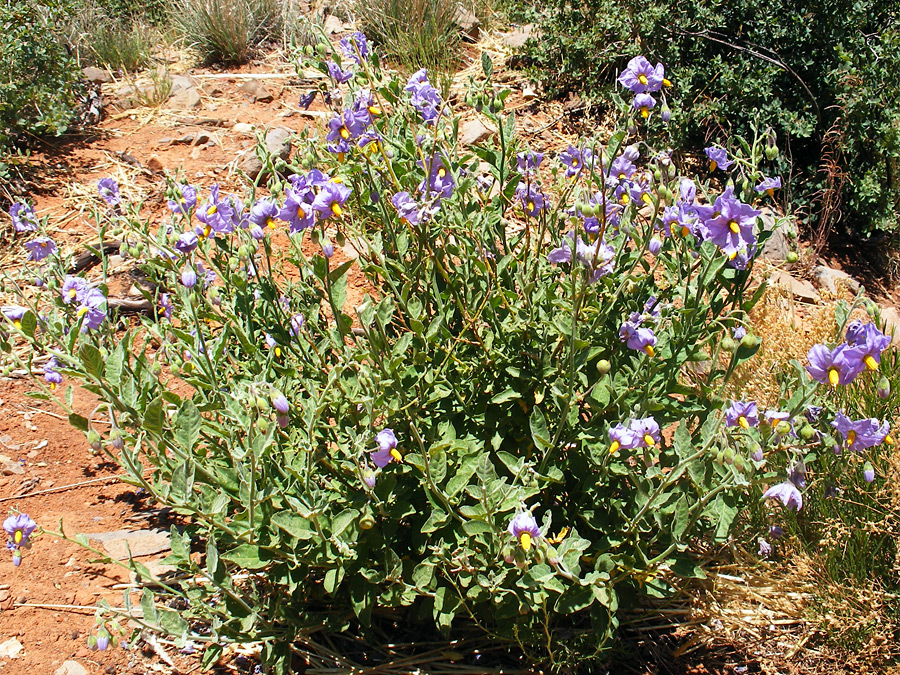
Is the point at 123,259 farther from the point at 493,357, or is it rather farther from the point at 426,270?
the point at 493,357

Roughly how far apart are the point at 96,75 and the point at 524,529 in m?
6.51

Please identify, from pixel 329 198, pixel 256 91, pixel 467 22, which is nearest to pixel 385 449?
pixel 329 198

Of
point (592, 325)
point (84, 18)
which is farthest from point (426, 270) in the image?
point (84, 18)

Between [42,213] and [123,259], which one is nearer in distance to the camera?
[123,259]

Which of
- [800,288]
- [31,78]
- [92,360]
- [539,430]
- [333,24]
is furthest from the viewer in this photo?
[333,24]

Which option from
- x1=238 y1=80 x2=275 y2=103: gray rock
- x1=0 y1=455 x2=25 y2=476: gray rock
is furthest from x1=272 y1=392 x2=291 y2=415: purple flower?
x1=238 y1=80 x2=275 y2=103: gray rock

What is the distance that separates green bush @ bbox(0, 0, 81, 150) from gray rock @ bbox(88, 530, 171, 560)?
304cm

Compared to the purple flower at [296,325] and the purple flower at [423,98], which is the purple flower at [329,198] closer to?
the purple flower at [296,325]

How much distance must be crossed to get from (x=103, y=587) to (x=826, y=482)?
2.46m

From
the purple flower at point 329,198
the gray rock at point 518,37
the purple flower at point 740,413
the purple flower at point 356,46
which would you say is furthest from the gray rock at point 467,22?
the purple flower at point 740,413

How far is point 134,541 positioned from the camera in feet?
8.89

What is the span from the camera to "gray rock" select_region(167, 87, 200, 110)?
591cm

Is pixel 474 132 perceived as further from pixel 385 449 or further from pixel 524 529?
pixel 524 529

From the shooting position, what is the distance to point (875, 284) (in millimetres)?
4578
